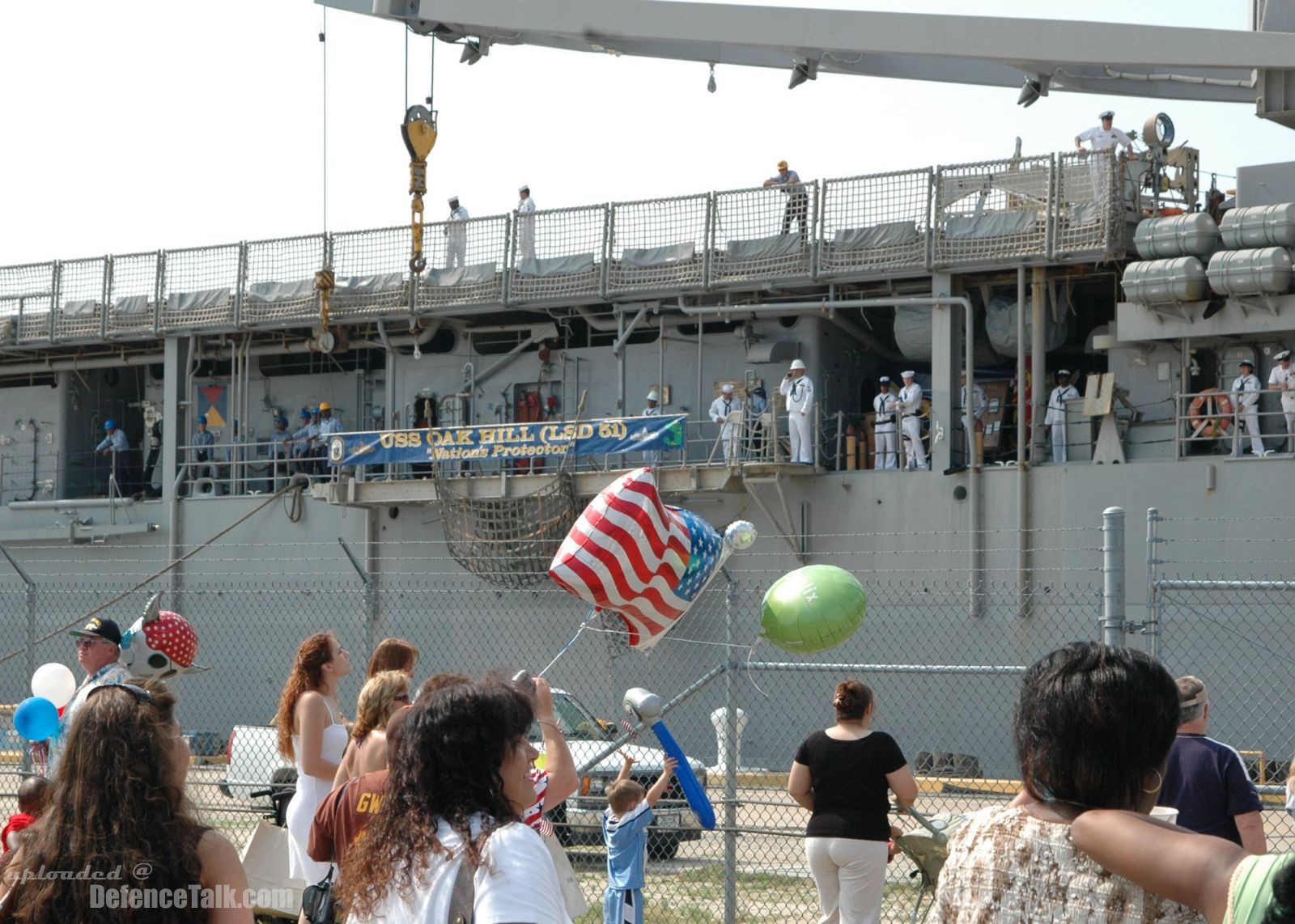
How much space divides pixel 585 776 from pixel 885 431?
13664 millimetres

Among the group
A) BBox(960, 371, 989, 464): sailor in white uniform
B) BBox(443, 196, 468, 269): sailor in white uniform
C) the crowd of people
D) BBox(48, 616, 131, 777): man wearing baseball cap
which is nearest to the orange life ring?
BBox(960, 371, 989, 464): sailor in white uniform

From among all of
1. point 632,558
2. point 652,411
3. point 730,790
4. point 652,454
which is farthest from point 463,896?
point 652,411

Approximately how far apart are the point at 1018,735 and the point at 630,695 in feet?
12.8

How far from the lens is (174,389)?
29125 mm

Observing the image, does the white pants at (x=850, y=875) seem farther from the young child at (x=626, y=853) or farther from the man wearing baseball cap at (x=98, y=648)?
the man wearing baseball cap at (x=98, y=648)

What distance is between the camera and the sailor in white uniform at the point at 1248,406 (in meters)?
19.7

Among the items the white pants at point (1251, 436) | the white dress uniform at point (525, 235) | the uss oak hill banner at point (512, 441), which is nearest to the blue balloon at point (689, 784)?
the white pants at point (1251, 436)

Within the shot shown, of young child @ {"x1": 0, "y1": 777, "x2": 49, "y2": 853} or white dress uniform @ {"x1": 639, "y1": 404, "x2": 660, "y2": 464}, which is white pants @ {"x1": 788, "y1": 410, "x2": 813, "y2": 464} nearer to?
white dress uniform @ {"x1": 639, "y1": 404, "x2": 660, "y2": 464}

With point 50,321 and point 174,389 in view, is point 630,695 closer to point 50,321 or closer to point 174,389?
point 174,389

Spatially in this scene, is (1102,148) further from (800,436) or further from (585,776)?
(585,776)

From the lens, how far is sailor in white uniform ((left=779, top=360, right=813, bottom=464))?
22.6 metres

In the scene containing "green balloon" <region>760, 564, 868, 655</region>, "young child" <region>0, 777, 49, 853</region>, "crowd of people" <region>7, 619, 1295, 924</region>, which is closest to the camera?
"crowd of people" <region>7, 619, 1295, 924</region>

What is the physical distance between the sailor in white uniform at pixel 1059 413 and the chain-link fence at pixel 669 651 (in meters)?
1.24

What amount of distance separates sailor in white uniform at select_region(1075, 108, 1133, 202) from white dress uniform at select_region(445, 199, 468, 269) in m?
9.98
